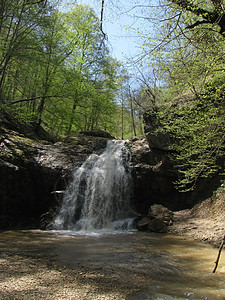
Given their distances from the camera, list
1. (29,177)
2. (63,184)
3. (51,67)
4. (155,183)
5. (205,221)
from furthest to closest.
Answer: (51,67)
(155,183)
(63,184)
(29,177)
(205,221)

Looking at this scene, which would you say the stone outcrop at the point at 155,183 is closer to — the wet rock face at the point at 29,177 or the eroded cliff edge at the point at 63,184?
the eroded cliff edge at the point at 63,184

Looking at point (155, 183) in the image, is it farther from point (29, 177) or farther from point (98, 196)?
point (29, 177)

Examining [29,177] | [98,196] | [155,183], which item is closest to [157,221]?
[155,183]

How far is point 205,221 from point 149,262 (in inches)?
187

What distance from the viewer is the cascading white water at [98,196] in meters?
9.63

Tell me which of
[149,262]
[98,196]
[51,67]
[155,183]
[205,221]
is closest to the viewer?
[149,262]

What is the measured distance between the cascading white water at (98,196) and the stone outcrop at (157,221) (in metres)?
0.87

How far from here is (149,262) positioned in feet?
15.8

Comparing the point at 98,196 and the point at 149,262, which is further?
the point at 98,196

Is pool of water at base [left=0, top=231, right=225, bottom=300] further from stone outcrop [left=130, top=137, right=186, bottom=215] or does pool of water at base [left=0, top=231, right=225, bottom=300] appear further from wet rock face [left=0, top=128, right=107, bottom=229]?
stone outcrop [left=130, top=137, right=186, bottom=215]

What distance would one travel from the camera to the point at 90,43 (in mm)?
15898

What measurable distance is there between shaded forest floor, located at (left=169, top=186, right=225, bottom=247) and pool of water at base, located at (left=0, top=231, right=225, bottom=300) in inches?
22.8

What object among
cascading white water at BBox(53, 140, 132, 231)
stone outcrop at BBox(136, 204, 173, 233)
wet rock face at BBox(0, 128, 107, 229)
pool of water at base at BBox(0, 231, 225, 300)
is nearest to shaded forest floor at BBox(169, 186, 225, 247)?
stone outcrop at BBox(136, 204, 173, 233)

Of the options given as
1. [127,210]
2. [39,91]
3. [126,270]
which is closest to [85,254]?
[126,270]
